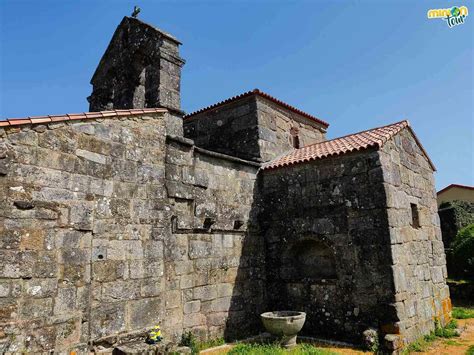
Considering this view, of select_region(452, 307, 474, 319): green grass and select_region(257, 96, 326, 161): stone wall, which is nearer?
select_region(452, 307, 474, 319): green grass

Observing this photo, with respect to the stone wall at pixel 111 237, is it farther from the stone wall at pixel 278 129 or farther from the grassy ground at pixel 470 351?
the grassy ground at pixel 470 351

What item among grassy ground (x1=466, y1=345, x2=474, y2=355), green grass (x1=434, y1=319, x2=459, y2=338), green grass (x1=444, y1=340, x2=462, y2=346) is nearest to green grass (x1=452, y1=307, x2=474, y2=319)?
green grass (x1=434, y1=319, x2=459, y2=338)

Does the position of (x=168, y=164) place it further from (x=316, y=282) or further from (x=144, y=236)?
(x=316, y=282)

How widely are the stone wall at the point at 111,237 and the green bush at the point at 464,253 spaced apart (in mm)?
8185

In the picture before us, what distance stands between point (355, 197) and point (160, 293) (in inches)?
148

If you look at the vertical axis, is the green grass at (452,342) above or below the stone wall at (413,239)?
below

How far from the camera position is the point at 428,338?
22.0ft

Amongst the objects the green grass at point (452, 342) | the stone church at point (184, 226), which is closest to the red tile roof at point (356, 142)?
the stone church at point (184, 226)

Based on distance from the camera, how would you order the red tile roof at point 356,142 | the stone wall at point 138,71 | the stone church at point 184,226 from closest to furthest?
the stone church at point 184,226 → the stone wall at point 138,71 → the red tile roof at point 356,142

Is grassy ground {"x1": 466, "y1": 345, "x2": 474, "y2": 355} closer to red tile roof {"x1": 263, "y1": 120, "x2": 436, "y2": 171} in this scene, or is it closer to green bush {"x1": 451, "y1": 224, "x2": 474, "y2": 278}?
red tile roof {"x1": 263, "y1": 120, "x2": 436, "y2": 171}

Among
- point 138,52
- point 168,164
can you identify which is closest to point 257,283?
point 168,164

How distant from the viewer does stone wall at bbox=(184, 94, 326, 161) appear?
30.3ft

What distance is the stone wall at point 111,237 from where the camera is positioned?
417cm

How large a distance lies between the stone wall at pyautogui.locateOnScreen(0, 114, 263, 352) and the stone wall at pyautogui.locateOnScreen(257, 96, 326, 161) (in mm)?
2395
